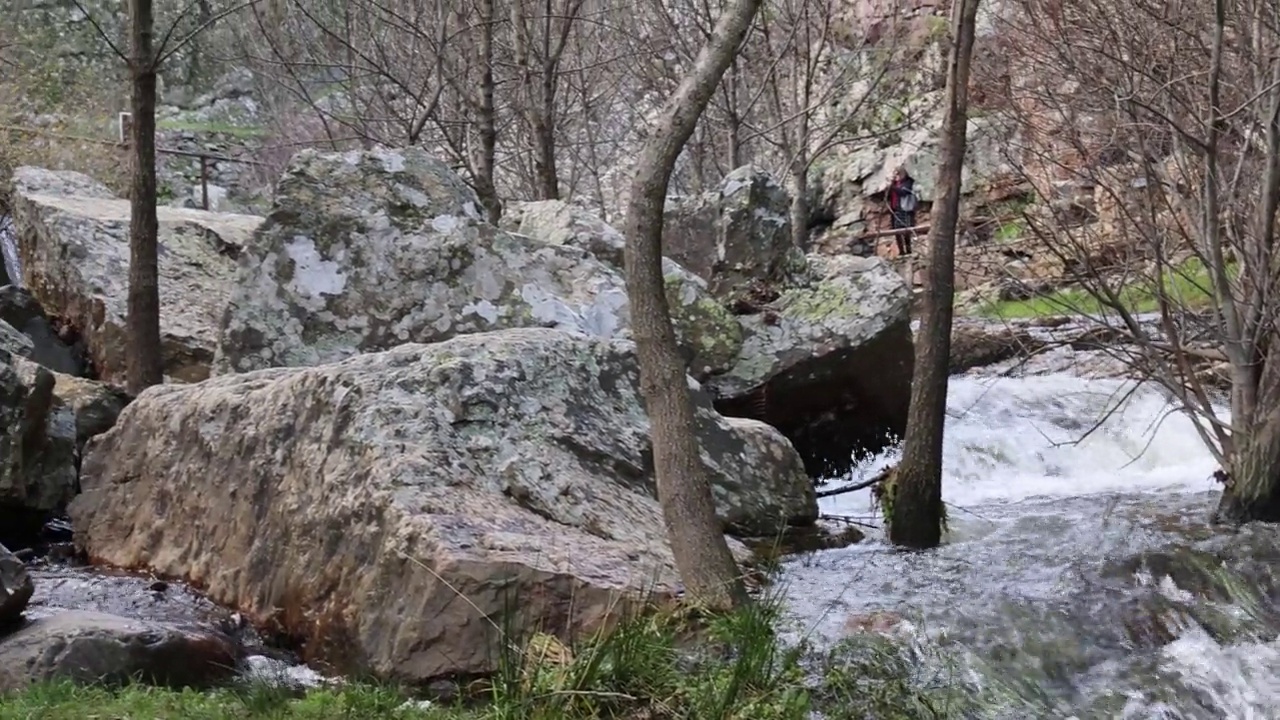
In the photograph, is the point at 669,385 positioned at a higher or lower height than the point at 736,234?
lower

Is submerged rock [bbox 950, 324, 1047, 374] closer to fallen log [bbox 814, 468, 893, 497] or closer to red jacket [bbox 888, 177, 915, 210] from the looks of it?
fallen log [bbox 814, 468, 893, 497]

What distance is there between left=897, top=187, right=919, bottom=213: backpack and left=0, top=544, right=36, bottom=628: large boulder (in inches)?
967

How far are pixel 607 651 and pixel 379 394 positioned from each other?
2158 mm

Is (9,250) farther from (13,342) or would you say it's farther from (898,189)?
(898,189)

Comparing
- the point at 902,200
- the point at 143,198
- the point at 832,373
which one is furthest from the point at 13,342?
the point at 902,200

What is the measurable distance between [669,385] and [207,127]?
48444mm

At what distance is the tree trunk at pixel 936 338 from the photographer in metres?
7.39

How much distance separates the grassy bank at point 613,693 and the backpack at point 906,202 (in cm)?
2402

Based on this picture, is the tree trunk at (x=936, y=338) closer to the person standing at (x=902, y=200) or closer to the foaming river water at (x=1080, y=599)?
the foaming river water at (x=1080, y=599)

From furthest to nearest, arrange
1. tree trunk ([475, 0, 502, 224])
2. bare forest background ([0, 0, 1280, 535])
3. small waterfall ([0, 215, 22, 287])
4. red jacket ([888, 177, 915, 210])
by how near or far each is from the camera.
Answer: red jacket ([888, 177, 915, 210])
small waterfall ([0, 215, 22, 287])
tree trunk ([475, 0, 502, 224])
bare forest background ([0, 0, 1280, 535])

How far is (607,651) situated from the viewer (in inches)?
164

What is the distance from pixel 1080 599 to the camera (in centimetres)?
631

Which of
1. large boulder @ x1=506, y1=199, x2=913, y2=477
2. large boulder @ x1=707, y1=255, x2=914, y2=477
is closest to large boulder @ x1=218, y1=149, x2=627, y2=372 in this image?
large boulder @ x1=506, y1=199, x2=913, y2=477

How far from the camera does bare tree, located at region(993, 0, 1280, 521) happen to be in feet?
26.0
